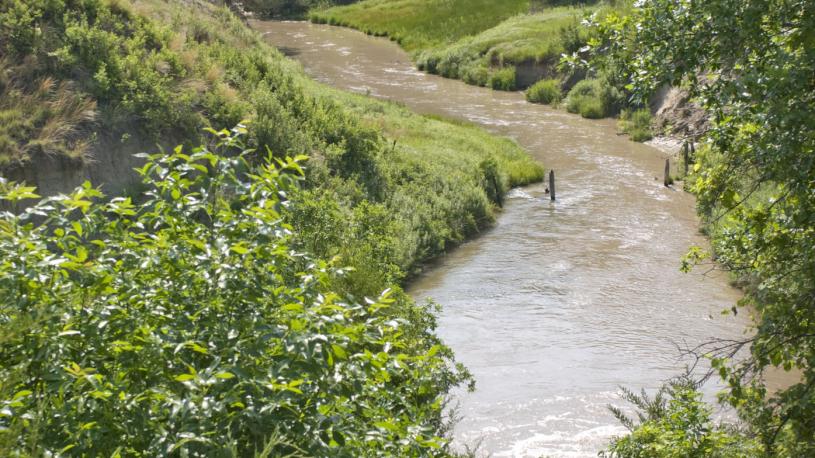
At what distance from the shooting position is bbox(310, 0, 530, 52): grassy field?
61906 mm

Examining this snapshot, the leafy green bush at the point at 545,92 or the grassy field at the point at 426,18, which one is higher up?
the grassy field at the point at 426,18

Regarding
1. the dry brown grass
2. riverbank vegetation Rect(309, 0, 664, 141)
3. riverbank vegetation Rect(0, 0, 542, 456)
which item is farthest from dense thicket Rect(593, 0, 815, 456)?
riverbank vegetation Rect(309, 0, 664, 141)

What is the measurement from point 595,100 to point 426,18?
29.9 m

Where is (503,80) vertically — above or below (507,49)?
below

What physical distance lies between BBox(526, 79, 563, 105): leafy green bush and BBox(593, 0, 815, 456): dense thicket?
35.1 metres

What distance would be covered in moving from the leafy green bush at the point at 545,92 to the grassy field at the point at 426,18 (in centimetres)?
1549

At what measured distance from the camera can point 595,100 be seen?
41188 millimetres

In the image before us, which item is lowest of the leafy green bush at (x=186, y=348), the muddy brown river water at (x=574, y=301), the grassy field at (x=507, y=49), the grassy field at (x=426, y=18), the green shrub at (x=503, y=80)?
the muddy brown river water at (x=574, y=301)

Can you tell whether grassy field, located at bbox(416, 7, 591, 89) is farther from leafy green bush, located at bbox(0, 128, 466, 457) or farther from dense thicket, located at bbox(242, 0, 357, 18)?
leafy green bush, located at bbox(0, 128, 466, 457)

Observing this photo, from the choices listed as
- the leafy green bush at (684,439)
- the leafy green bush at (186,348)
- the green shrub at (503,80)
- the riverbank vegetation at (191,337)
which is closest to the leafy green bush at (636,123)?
the green shrub at (503,80)

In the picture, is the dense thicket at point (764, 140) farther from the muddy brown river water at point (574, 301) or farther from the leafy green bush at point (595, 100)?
the leafy green bush at point (595, 100)

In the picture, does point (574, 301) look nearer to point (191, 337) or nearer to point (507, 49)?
point (191, 337)

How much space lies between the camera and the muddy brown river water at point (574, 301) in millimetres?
14672

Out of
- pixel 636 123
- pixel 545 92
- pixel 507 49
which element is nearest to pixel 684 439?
pixel 636 123
